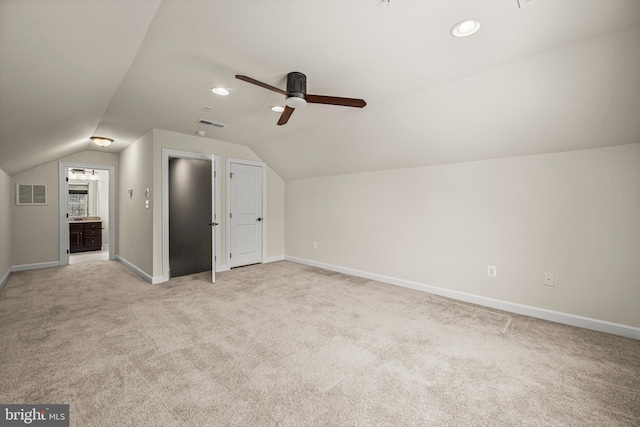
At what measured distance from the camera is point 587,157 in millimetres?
2754

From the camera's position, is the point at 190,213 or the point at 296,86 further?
the point at 190,213

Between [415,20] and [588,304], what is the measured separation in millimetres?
3264

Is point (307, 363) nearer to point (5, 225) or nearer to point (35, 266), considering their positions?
point (5, 225)

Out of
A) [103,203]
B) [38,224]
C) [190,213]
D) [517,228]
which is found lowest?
[38,224]

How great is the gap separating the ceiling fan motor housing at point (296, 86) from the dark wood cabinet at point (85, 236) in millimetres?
7904

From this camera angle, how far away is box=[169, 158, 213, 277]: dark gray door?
4910 millimetres

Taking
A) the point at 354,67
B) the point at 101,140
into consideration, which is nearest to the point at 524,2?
the point at 354,67

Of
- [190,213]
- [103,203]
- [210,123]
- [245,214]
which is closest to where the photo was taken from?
[210,123]

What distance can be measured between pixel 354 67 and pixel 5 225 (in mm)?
6212

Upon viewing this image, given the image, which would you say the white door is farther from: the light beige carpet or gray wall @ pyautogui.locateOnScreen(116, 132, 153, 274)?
the light beige carpet

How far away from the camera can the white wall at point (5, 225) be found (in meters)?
4.24

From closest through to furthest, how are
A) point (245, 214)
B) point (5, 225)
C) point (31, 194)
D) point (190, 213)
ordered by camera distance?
1. point (5, 225)
2. point (190, 213)
3. point (31, 194)
4. point (245, 214)

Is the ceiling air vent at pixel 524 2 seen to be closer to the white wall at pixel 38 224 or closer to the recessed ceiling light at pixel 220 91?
the recessed ceiling light at pixel 220 91

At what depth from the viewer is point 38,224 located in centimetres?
541
